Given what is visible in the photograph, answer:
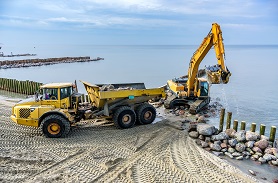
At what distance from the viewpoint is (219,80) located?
14734mm

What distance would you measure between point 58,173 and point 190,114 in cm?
975

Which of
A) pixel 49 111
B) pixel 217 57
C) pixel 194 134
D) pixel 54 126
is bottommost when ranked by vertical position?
pixel 194 134

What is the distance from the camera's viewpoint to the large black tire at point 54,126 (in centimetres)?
1073

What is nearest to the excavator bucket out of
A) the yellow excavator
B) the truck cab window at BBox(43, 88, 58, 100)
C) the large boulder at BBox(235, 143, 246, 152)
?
the yellow excavator

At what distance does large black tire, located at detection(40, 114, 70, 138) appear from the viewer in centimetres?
1073

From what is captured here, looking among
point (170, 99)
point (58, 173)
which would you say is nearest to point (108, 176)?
point (58, 173)

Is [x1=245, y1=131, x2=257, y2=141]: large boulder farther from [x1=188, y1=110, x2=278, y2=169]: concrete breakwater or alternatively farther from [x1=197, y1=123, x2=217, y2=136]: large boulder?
[x1=197, y1=123, x2=217, y2=136]: large boulder

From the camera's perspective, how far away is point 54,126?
1090 cm

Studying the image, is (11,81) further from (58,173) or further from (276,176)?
(276,176)

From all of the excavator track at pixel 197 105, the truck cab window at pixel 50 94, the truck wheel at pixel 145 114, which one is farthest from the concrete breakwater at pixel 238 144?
the truck cab window at pixel 50 94

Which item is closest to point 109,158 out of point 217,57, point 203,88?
point 217,57

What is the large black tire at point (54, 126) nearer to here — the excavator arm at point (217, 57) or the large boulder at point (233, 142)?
the large boulder at point (233, 142)

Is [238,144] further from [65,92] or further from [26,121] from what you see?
[26,121]

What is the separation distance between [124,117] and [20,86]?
13178 millimetres
